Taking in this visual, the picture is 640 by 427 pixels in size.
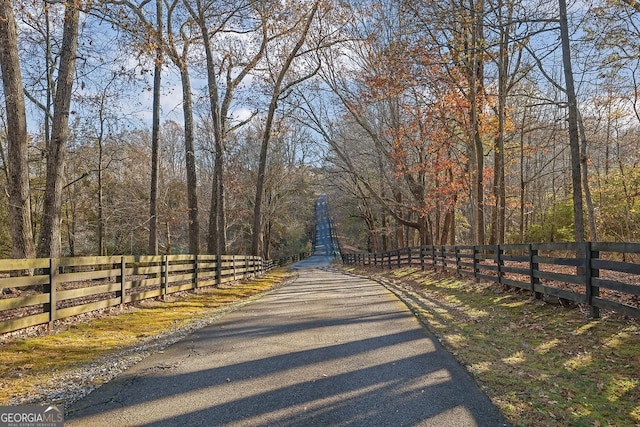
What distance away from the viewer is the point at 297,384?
404 centimetres

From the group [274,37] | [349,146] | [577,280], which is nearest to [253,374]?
[577,280]

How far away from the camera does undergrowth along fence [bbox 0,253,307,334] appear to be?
5.67 metres

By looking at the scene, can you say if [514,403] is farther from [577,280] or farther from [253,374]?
[577,280]

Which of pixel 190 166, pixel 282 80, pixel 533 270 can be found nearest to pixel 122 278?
pixel 533 270

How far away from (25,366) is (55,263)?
1969 millimetres

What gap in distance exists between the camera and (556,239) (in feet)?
83.0

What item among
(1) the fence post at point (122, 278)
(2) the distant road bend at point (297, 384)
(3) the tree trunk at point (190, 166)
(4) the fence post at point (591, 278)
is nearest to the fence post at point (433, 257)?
(3) the tree trunk at point (190, 166)

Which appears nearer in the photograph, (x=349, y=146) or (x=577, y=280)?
(x=577, y=280)

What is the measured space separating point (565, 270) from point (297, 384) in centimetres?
1159

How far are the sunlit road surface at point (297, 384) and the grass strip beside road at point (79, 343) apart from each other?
2.42ft

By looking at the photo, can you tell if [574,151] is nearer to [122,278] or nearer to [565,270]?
[565,270]

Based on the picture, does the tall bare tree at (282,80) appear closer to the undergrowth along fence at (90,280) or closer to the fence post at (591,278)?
the undergrowth along fence at (90,280)

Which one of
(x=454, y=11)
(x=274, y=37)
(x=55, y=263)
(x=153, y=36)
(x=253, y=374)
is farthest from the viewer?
(x=274, y=37)

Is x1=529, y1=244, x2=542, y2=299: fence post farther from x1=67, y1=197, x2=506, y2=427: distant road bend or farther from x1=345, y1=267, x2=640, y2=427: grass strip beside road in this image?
x1=67, y1=197, x2=506, y2=427: distant road bend
